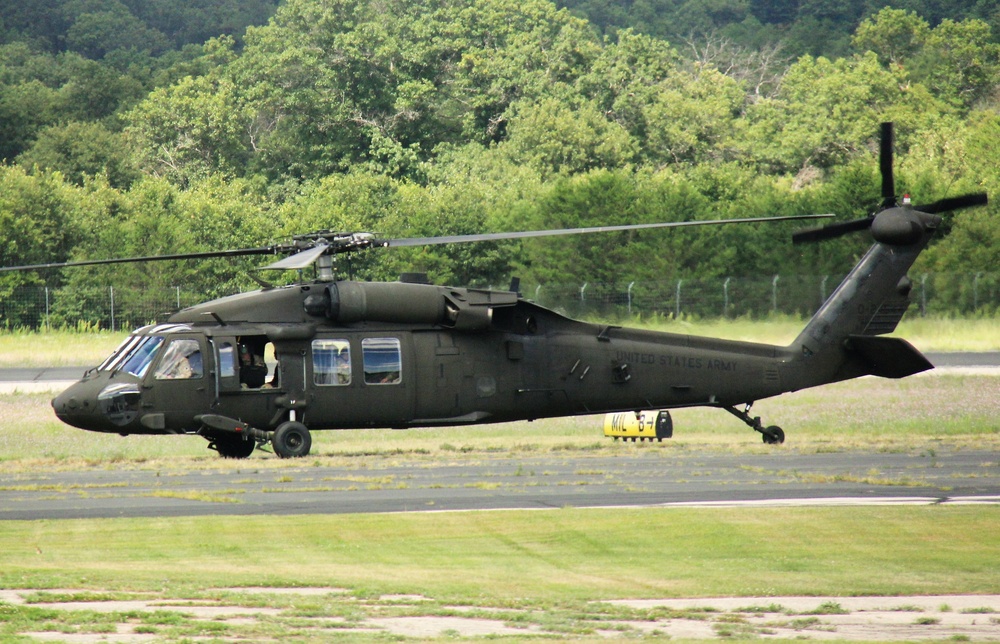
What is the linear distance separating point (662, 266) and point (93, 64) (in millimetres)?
→ 83018

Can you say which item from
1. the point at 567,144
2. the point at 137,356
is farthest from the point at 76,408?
the point at 567,144

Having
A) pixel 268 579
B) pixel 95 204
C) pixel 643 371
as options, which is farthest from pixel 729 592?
pixel 95 204

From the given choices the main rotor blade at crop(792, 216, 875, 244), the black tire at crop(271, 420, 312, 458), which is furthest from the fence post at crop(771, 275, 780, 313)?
the black tire at crop(271, 420, 312, 458)

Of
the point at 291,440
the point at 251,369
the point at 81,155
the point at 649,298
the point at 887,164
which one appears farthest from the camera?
the point at 81,155

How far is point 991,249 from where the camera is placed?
59.7m

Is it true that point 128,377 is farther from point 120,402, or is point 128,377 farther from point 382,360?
point 382,360

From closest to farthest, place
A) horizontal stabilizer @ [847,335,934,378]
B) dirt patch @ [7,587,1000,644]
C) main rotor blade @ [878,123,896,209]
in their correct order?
dirt patch @ [7,587,1000,644]
main rotor blade @ [878,123,896,209]
horizontal stabilizer @ [847,335,934,378]

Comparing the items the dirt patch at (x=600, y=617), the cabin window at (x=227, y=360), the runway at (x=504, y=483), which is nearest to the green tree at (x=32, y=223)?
the runway at (x=504, y=483)

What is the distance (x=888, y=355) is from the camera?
27156 millimetres

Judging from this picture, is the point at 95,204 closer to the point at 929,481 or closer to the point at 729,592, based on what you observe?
the point at 929,481

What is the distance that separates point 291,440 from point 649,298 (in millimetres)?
26787

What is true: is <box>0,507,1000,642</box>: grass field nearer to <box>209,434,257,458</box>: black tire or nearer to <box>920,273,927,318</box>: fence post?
<box>209,434,257,458</box>: black tire

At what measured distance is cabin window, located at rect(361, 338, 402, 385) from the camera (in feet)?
80.2

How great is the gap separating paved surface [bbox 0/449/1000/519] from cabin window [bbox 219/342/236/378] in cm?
188
